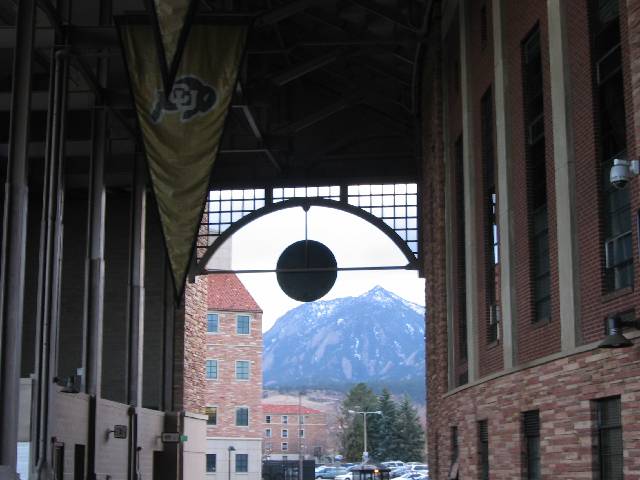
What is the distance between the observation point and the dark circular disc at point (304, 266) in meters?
39.2

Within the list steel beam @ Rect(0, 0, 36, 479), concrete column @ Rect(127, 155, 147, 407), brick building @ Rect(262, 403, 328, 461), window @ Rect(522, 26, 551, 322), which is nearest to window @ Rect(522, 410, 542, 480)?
window @ Rect(522, 26, 551, 322)

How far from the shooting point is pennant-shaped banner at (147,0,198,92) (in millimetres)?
14406

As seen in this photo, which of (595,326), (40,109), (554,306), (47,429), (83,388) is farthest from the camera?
(40,109)

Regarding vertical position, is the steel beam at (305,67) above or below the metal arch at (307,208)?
above

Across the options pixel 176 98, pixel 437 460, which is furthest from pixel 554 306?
pixel 437 460

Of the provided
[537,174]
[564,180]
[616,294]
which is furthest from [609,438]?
[537,174]

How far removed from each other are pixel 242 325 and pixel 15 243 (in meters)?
60.5

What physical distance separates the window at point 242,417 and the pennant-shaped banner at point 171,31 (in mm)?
67007

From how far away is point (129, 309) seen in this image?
105 ft

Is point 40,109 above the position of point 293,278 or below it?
above

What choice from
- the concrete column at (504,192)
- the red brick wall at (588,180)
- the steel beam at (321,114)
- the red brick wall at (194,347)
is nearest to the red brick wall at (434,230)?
the steel beam at (321,114)

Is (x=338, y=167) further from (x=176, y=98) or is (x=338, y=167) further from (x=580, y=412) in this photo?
(x=580, y=412)

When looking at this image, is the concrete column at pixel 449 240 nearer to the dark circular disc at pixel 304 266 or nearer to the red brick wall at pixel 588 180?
the red brick wall at pixel 588 180

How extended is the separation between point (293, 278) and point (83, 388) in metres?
12.5
